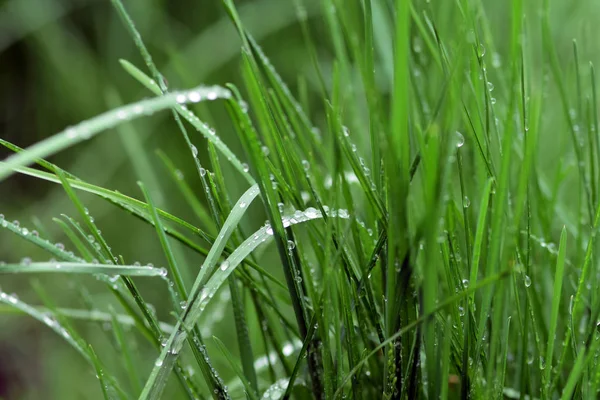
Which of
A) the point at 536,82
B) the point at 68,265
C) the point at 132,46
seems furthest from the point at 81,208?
the point at 132,46

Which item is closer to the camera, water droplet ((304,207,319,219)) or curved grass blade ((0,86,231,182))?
curved grass blade ((0,86,231,182))

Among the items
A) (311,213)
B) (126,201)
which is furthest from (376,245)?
(126,201)

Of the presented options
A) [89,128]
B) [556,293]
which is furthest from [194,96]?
[556,293]

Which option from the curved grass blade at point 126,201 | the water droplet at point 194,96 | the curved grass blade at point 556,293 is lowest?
the curved grass blade at point 556,293

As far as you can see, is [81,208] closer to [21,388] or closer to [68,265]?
[68,265]

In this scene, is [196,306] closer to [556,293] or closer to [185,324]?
[185,324]

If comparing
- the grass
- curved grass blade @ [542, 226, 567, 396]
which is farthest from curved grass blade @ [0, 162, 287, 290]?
curved grass blade @ [542, 226, 567, 396]

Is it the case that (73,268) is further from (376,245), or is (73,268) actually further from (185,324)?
(376,245)

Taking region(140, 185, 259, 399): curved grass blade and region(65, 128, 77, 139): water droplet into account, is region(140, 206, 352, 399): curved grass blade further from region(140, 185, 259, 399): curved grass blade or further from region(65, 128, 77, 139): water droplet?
region(65, 128, 77, 139): water droplet

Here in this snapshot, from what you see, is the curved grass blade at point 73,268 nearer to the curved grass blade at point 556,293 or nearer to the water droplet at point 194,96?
the water droplet at point 194,96

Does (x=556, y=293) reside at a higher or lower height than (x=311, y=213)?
lower

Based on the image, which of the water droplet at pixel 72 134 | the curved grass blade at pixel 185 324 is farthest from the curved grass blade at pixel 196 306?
the water droplet at pixel 72 134
